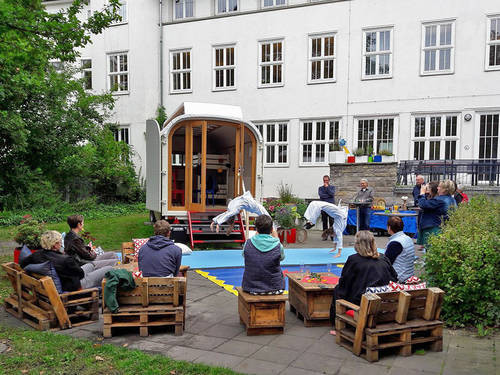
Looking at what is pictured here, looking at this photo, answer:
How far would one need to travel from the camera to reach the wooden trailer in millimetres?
11016

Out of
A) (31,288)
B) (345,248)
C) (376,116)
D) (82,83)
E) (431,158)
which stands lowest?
(345,248)

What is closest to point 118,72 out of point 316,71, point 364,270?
point 316,71

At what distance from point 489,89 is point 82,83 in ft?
59.0

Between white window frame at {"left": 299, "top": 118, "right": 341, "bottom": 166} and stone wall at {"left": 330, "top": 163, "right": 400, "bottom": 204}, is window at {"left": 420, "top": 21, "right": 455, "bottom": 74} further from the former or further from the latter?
stone wall at {"left": 330, "top": 163, "right": 400, "bottom": 204}

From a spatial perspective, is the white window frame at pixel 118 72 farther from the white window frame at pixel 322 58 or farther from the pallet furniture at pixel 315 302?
the pallet furniture at pixel 315 302

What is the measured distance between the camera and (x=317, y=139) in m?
18.4

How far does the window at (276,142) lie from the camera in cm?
1889

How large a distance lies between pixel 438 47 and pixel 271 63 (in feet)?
23.1

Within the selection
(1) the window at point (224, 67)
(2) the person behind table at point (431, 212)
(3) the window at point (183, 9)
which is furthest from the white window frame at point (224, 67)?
(2) the person behind table at point (431, 212)

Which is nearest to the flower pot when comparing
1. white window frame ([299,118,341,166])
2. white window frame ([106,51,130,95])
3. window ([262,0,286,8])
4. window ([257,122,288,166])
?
white window frame ([299,118,341,166])

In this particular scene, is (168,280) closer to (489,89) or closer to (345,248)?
(345,248)

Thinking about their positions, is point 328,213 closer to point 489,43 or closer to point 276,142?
point 276,142

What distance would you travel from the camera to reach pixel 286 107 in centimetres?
1862

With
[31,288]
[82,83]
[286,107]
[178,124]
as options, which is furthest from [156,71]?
[31,288]
